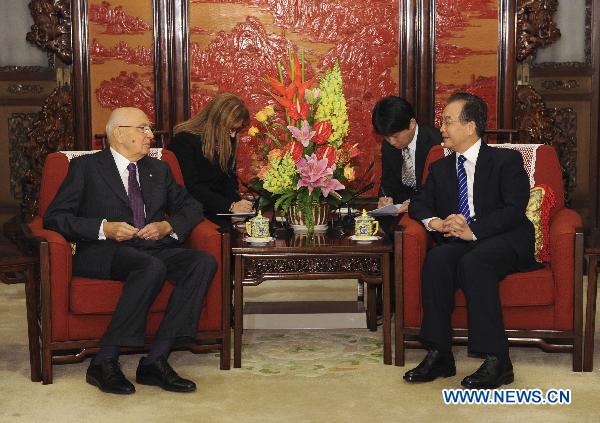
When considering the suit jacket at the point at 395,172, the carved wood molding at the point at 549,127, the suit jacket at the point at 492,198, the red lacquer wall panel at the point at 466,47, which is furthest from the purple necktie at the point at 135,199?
the carved wood molding at the point at 549,127

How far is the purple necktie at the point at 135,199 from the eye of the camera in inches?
160

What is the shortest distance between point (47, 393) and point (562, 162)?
12.4 feet

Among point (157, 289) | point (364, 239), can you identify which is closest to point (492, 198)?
point (364, 239)

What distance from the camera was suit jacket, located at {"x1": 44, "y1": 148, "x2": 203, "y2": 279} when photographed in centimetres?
391

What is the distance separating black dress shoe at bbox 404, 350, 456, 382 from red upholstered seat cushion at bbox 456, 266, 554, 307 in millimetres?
328

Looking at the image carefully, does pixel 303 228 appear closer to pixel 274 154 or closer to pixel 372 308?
pixel 274 154

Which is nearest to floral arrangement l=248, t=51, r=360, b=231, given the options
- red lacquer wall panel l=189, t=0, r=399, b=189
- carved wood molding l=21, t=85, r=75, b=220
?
red lacquer wall panel l=189, t=0, r=399, b=189

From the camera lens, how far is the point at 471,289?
3.79m

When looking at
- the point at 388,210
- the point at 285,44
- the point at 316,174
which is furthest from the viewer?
the point at 285,44

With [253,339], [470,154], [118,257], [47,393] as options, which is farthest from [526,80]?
[47,393]

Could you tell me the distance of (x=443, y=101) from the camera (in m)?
6.35

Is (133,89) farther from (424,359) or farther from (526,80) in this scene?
(424,359)

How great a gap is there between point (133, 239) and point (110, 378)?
62 centimetres

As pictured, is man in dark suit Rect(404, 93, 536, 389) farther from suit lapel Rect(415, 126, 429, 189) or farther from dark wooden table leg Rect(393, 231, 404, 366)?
suit lapel Rect(415, 126, 429, 189)
